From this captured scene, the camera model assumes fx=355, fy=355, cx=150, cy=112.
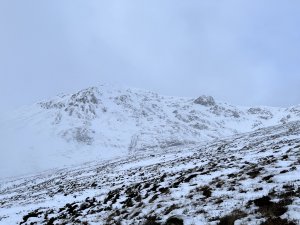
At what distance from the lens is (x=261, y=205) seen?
12047 millimetres

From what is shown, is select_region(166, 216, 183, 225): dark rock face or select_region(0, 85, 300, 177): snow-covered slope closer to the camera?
select_region(166, 216, 183, 225): dark rock face

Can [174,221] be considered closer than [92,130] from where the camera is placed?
Yes

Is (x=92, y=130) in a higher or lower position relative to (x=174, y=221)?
higher

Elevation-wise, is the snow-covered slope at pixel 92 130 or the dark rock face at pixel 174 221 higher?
the snow-covered slope at pixel 92 130

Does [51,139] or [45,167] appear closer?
[45,167]

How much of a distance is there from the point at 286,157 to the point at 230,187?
6078 millimetres

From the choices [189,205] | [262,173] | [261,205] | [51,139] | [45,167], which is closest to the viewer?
[261,205]

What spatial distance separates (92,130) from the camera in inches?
6220

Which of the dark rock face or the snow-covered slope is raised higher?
the snow-covered slope

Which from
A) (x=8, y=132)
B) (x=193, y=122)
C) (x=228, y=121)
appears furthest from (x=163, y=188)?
(x=228, y=121)

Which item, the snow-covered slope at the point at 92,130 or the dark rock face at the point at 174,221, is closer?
the dark rock face at the point at 174,221

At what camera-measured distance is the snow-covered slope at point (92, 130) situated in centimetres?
13000

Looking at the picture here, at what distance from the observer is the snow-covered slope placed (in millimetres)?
130000

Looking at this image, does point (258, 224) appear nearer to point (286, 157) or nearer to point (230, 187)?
point (230, 187)
